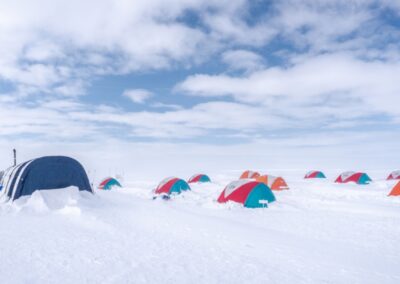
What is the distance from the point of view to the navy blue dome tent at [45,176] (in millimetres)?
15234

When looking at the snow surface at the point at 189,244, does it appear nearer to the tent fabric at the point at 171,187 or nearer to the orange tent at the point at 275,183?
the tent fabric at the point at 171,187

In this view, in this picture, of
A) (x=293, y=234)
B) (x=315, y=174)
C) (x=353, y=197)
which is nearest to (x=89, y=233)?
(x=293, y=234)

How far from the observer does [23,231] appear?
979 cm

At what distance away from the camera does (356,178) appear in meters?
31.4

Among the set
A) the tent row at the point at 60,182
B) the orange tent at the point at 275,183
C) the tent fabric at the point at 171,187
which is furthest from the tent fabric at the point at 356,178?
the tent row at the point at 60,182

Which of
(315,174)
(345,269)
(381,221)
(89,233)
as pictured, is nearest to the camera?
(345,269)

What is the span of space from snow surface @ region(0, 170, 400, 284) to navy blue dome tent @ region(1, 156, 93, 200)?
2.73 ft

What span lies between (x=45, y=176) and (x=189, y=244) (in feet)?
35.3

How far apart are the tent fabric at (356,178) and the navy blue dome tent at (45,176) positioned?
25.6 m

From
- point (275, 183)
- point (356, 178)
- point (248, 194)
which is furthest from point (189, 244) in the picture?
point (356, 178)

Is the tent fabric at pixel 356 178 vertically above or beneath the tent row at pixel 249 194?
beneath

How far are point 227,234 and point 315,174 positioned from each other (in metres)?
33.4

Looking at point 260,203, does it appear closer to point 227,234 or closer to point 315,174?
point 227,234

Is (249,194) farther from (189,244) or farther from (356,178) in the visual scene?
(356,178)
